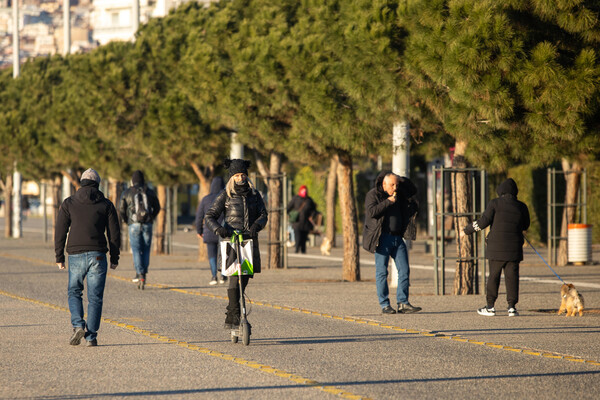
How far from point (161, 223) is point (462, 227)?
14.1 m

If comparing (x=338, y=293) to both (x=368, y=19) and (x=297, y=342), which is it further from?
(x=297, y=342)

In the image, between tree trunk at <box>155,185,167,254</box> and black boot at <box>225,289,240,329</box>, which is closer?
black boot at <box>225,289,240,329</box>

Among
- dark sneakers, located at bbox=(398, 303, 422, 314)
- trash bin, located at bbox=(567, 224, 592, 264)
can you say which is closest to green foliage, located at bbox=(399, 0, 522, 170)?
dark sneakers, located at bbox=(398, 303, 422, 314)

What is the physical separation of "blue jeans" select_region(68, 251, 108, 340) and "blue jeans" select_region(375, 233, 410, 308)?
4.09 m

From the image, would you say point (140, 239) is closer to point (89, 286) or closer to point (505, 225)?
point (505, 225)

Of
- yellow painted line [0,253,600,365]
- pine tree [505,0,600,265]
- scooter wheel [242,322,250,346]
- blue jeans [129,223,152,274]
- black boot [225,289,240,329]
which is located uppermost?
pine tree [505,0,600,265]

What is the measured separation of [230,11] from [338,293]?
808cm

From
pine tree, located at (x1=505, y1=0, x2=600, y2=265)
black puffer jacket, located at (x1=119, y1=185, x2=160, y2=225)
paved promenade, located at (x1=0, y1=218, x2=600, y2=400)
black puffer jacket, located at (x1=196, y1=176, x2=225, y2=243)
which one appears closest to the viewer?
paved promenade, located at (x1=0, y1=218, x2=600, y2=400)

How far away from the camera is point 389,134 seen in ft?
59.2

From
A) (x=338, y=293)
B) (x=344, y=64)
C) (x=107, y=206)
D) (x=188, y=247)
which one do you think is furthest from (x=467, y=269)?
(x=188, y=247)

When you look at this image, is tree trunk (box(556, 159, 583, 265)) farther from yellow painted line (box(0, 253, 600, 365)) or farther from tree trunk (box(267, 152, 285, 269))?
yellow painted line (box(0, 253, 600, 365))

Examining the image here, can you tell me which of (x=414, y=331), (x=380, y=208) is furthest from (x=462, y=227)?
(x=414, y=331)

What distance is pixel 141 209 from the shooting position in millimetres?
19000

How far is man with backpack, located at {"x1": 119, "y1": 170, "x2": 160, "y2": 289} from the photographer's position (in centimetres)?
1877
